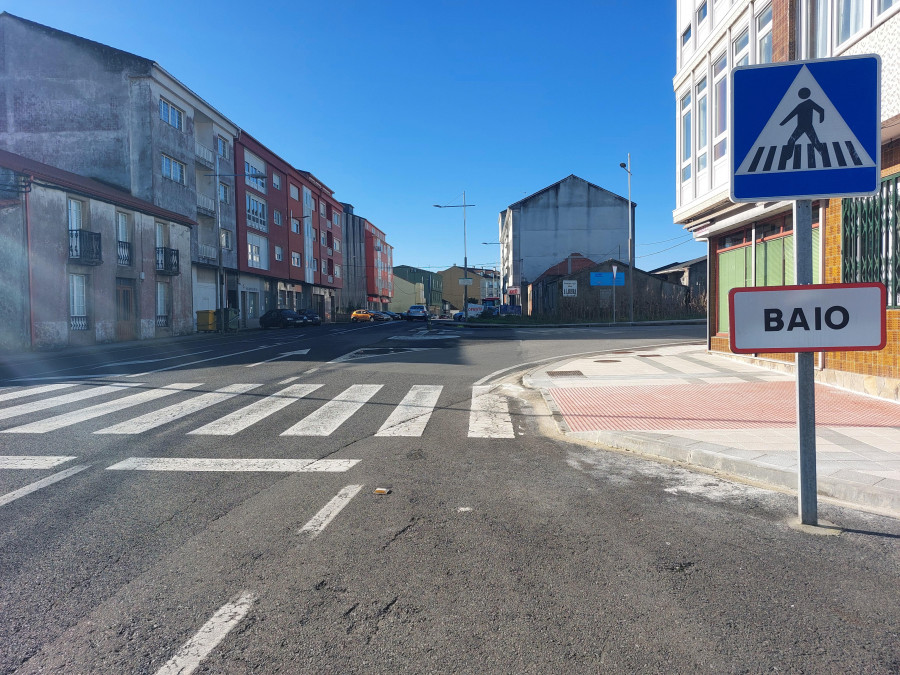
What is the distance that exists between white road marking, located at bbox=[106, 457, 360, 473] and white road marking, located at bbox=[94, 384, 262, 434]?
148 cm

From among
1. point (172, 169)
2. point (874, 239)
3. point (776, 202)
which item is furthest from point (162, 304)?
point (874, 239)

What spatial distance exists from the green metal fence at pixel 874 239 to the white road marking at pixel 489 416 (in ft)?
17.4

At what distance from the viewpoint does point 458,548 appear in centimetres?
333

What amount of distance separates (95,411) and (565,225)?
53333mm

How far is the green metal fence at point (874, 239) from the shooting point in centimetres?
751

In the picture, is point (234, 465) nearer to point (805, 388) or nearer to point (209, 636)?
point (209, 636)

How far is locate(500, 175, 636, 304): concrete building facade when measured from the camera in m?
55.7

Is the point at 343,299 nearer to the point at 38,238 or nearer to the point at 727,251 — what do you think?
the point at 38,238

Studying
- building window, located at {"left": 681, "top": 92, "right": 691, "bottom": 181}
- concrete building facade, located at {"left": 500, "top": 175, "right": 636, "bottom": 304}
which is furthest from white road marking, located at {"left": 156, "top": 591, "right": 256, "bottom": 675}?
concrete building facade, located at {"left": 500, "top": 175, "right": 636, "bottom": 304}

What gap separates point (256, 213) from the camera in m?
41.9

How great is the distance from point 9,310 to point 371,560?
2197 cm

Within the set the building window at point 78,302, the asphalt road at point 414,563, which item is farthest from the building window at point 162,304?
the asphalt road at point 414,563

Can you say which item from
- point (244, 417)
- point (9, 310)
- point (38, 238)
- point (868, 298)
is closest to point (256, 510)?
point (244, 417)

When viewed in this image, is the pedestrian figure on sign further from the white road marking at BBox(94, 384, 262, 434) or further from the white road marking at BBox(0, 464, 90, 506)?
the white road marking at BBox(94, 384, 262, 434)
